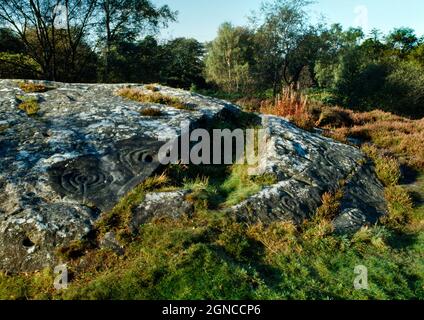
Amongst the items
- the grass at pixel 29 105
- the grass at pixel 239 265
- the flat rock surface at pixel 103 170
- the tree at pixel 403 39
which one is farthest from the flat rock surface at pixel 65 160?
the tree at pixel 403 39

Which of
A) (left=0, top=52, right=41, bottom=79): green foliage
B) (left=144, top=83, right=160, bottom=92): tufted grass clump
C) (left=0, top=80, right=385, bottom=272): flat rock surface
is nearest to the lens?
(left=0, top=80, right=385, bottom=272): flat rock surface

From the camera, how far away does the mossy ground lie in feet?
18.3

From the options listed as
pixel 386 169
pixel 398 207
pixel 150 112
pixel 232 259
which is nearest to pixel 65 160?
pixel 150 112

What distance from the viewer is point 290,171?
9.13 metres

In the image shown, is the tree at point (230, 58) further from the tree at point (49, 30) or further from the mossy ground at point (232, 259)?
the mossy ground at point (232, 259)

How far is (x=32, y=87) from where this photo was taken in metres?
11.6

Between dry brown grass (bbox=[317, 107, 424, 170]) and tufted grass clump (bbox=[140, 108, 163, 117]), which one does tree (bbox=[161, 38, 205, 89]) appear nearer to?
dry brown grass (bbox=[317, 107, 424, 170])

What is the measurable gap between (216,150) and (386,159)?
490 cm

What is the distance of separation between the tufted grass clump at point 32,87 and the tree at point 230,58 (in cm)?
4021

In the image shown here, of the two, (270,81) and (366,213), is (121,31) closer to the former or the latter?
(270,81)

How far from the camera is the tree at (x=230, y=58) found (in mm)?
51125

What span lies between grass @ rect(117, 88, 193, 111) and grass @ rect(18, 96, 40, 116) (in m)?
2.59

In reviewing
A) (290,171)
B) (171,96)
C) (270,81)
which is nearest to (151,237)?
(290,171)

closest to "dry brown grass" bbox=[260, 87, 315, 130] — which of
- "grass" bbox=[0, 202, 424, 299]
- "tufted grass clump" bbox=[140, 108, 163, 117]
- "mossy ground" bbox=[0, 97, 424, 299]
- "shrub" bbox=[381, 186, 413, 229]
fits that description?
"shrub" bbox=[381, 186, 413, 229]
